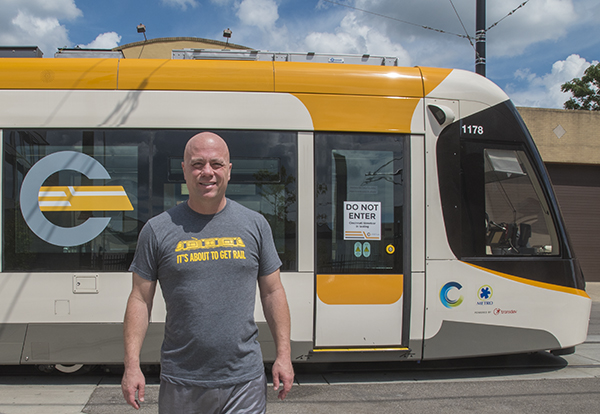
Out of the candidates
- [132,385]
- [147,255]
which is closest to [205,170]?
[147,255]

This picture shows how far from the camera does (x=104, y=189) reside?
432 cm

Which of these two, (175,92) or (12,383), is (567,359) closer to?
(175,92)

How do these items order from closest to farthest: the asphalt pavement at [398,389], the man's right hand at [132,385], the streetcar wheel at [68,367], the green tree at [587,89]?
the man's right hand at [132,385] < the asphalt pavement at [398,389] < the streetcar wheel at [68,367] < the green tree at [587,89]

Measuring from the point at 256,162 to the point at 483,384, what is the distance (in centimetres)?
323

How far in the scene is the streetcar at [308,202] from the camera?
4.28 meters

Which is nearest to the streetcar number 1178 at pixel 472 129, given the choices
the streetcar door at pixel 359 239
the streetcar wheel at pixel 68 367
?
the streetcar door at pixel 359 239

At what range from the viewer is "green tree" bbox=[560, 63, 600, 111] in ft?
86.7

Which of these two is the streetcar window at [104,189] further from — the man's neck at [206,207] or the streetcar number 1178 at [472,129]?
the man's neck at [206,207]

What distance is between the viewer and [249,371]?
6.81 ft

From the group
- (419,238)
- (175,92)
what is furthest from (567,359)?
(175,92)

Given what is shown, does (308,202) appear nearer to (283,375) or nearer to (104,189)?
(104,189)

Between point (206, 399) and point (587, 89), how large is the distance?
3110 centimetres

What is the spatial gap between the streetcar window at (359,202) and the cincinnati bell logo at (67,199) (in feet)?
6.34

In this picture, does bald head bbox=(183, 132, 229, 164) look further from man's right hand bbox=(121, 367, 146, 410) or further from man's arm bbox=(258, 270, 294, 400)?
man's right hand bbox=(121, 367, 146, 410)
